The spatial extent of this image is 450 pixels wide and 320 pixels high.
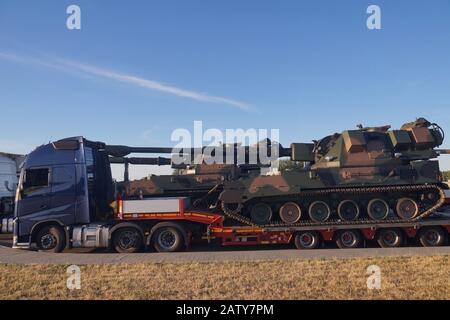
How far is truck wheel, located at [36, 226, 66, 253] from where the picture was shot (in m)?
12.5

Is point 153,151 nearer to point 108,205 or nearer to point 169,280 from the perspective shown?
point 108,205

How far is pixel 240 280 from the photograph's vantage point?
8.04 meters

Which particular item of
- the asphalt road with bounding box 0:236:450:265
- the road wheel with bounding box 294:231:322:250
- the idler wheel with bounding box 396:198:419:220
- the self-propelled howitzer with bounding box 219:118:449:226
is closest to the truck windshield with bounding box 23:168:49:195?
the asphalt road with bounding box 0:236:450:265

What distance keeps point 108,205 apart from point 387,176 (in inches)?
365

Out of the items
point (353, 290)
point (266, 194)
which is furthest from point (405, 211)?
point (353, 290)

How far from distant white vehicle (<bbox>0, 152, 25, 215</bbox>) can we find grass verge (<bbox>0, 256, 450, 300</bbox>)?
8715mm

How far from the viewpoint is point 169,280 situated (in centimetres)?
815

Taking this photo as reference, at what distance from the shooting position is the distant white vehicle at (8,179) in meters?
17.7

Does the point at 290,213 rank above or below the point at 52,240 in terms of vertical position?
above

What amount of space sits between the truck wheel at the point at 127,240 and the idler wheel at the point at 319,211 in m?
5.38

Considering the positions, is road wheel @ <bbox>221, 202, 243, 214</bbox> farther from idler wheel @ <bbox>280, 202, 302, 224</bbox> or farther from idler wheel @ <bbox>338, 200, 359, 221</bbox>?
idler wheel @ <bbox>338, 200, 359, 221</bbox>

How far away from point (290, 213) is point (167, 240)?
3946 mm

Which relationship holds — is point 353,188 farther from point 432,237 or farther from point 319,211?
point 432,237

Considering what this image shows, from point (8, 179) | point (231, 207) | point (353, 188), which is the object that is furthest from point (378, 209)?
point (8, 179)
